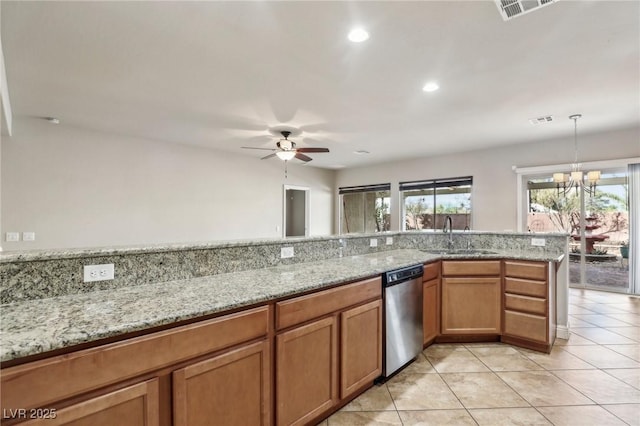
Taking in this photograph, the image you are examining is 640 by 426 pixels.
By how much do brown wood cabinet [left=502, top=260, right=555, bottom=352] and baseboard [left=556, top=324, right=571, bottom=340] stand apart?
0.83 feet

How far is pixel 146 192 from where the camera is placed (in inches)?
205

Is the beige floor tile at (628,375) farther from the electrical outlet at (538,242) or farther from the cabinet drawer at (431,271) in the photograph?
the cabinet drawer at (431,271)

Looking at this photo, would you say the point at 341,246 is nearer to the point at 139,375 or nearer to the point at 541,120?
the point at 139,375

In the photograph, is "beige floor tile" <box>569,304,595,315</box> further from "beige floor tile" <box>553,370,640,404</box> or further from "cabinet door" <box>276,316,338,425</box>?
"cabinet door" <box>276,316,338,425</box>

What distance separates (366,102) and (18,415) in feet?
11.6

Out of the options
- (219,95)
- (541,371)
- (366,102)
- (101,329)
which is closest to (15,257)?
(101,329)

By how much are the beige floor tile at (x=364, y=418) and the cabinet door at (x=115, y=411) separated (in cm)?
118

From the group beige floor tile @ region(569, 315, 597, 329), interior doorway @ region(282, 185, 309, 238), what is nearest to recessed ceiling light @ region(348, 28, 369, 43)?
beige floor tile @ region(569, 315, 597, 329)

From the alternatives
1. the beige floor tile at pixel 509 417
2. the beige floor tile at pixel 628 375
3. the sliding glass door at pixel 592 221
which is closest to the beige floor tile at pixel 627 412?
the beige floor tile at pixel 628 375

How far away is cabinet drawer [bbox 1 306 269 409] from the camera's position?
35.8 inches

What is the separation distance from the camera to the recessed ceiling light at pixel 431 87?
301cm

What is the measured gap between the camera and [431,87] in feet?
10.2

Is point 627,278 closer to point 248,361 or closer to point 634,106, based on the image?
point 634,106

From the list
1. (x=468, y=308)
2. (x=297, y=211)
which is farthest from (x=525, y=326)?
(x=297, y=211)
